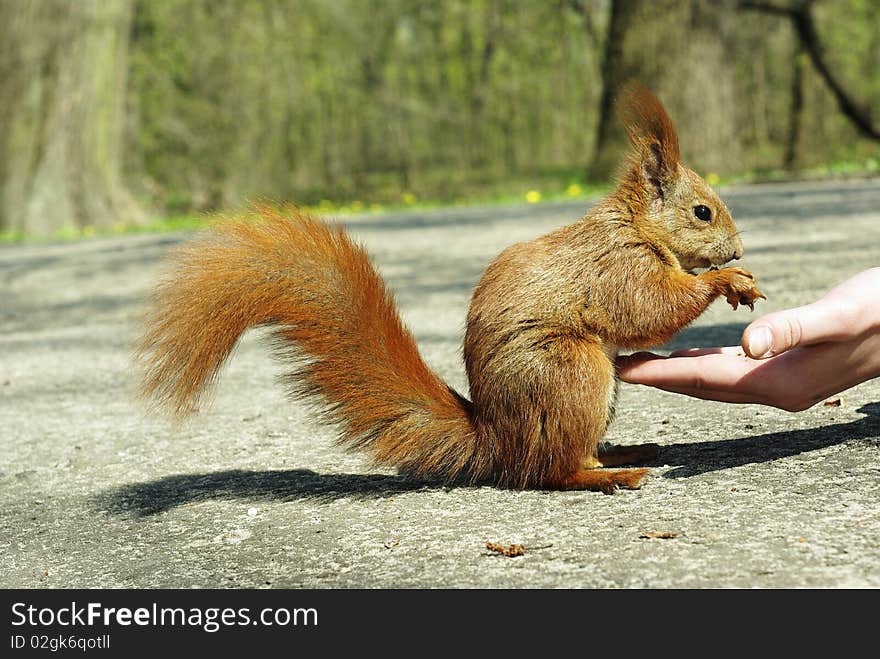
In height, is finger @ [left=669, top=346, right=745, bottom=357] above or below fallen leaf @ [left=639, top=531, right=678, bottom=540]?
above

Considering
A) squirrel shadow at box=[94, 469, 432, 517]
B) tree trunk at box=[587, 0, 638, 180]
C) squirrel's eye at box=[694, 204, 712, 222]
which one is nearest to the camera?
squirrel shadow at box=[94, 469, 432, 517]

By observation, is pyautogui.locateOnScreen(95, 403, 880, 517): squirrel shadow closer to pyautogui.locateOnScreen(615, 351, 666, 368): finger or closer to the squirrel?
the squirrel

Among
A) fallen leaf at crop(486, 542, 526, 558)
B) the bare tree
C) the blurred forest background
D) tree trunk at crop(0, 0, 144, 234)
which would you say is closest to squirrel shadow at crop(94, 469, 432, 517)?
fallen leaf at crop(486, 542, 526, 558)

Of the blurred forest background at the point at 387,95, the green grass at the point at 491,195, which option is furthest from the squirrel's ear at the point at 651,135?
the blurred forest background at the point at 387,95

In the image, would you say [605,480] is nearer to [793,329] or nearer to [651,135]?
[793,329]

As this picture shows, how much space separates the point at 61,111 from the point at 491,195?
5146mm

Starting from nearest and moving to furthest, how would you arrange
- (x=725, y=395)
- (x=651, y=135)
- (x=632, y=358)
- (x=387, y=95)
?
(x=725, y=395) → (x=632, y=358) → (x=651, y=135) → (x=387, y=95)

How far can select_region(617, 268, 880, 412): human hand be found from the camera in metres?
2.42

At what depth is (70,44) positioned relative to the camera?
12.2 meters

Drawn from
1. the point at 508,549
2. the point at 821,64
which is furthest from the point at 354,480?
the point at 821,64

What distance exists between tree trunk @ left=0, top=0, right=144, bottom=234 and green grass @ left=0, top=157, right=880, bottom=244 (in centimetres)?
32

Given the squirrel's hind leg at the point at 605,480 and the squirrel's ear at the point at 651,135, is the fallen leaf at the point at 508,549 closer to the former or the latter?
the squirrel's hind leg at the point at 605,480

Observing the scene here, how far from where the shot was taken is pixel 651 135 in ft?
10.0
